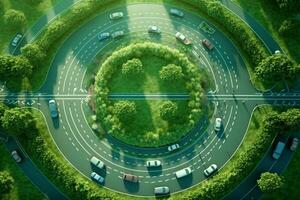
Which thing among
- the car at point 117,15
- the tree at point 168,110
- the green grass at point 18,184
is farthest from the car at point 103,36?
the green grass at point 18,184

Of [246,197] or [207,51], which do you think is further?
[207,51]

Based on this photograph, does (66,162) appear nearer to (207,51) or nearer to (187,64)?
(187,64)

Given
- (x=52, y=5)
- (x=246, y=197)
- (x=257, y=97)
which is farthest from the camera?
(x=52, y=5)

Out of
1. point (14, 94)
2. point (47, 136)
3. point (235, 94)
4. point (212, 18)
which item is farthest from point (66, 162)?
point (212, 18)

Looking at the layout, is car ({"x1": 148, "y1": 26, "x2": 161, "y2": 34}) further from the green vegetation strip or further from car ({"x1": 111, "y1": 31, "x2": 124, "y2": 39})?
car ({"x1": 111, "y1": 31, "x2": 124, "y2": 39})

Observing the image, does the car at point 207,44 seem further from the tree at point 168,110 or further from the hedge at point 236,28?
the tree at point 168,110

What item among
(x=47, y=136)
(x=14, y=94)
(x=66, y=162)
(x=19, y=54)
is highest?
(x=19, y=54)
